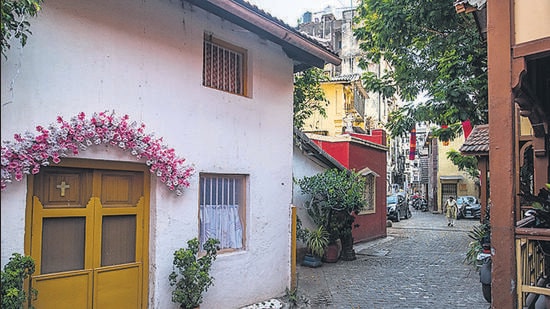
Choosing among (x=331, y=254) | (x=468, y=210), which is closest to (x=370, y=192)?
(x=331, y=254)

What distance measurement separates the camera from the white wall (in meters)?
4.88

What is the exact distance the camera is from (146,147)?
5.82 meters

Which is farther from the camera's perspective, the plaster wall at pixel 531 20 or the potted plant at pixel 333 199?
the potted plant at pixel 333 199

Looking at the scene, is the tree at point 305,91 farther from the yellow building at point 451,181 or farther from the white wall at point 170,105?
the yellow building at point 451,181

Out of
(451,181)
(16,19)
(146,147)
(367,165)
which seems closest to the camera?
(16,19)

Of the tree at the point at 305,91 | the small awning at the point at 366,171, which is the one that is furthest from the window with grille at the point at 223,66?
the small awning at the point at 366,171

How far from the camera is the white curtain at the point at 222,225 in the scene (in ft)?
23.1

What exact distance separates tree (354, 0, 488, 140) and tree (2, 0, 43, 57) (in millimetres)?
8336

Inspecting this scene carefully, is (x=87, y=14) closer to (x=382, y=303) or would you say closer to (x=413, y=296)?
(x=382, y=303)

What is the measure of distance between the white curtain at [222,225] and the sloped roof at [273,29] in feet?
9.28

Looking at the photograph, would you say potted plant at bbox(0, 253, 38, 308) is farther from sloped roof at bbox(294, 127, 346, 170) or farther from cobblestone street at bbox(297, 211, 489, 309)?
sloped roof at bbox(294, 127, 346, 170)

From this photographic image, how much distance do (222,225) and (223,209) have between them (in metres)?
0.25

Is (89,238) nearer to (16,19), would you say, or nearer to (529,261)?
(16,19)

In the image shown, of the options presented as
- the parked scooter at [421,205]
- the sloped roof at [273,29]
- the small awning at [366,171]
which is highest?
the sloped roof at [273,29]
